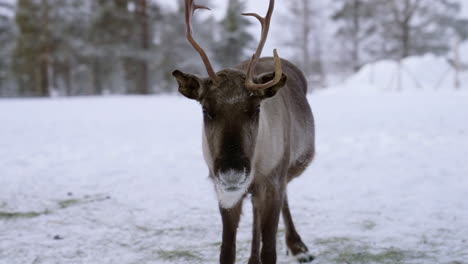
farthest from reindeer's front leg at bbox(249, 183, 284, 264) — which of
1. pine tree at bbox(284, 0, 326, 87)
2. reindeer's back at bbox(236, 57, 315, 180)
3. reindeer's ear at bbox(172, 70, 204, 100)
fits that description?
pine tree at bbox(284, 0, 326, 87)

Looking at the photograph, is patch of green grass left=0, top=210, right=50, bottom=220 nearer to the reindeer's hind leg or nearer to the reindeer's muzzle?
the reindeer's hind leg

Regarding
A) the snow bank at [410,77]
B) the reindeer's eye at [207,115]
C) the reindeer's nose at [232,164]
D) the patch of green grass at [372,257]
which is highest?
the snow bank at [410,77]

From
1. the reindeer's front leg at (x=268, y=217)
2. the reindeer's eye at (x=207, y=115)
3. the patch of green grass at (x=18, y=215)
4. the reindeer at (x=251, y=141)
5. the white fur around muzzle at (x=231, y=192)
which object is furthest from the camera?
the patch of green grass at (x=18, y=215)

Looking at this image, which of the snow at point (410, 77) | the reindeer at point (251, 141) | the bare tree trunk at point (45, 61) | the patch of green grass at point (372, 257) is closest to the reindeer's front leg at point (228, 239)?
the reindeer at point (251, 141)

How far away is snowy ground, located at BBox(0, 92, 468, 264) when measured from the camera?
3939mm

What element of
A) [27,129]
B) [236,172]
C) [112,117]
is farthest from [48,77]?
[236,172]

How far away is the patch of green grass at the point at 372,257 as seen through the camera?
3.65m

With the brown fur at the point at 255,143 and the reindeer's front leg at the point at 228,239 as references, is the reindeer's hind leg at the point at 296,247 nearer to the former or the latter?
the brown fur at the point at 255,143

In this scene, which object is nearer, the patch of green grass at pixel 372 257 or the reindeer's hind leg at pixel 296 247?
the patch of green grass at pixel 372 257

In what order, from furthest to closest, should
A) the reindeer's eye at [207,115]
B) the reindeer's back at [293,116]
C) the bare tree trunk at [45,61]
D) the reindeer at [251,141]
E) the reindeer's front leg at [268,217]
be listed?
the bare tree trunk at [45,61], the reindeer's back at [293,116], the reindeer's front leg at [268,217], the reindeer's eye at [207,115], the reindeer at [251,141]

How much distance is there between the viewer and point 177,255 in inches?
151

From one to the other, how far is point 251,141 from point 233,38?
3516cm

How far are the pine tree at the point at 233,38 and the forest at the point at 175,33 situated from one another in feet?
0.28

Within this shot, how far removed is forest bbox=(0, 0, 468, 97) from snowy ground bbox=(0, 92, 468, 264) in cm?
2095
